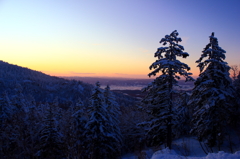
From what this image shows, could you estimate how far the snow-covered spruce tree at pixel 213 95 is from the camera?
14.9 metres

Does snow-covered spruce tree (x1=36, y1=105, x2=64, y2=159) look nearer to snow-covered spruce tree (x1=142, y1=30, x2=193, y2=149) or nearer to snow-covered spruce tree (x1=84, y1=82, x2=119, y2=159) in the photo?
snow-covered spruce tree (x1=84, y1=82, x2=119, y2=159)

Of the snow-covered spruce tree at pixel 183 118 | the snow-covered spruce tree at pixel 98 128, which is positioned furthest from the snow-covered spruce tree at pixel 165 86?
the snow-covered spruce tree at pixel 183 118

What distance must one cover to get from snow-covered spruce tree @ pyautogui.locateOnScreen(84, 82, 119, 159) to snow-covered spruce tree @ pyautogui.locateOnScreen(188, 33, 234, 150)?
11054 mm

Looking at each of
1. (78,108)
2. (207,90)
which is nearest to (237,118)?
(207,90)

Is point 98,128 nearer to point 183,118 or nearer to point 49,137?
point 49,137

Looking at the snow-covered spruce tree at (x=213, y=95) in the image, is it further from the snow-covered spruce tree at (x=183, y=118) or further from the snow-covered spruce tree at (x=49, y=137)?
the snow-covered spruce tree at (x=49, y=137)

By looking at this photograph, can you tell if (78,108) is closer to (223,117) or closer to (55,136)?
(55,136)

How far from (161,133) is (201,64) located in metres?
8.51

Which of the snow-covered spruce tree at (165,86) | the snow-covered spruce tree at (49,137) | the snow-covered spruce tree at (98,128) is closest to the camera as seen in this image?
the snow-covered spruce tree at (165,86)

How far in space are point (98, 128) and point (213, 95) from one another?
1387cm

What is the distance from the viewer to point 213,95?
1522 centimetres

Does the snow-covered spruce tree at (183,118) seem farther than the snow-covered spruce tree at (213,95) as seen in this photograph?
Yes

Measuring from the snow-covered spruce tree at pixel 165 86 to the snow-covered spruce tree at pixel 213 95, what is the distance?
3353 mm

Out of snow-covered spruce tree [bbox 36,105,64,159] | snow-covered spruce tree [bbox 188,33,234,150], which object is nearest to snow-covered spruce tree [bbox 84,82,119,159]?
snow-covered spruce tree [bbox 36,105,64,159]
